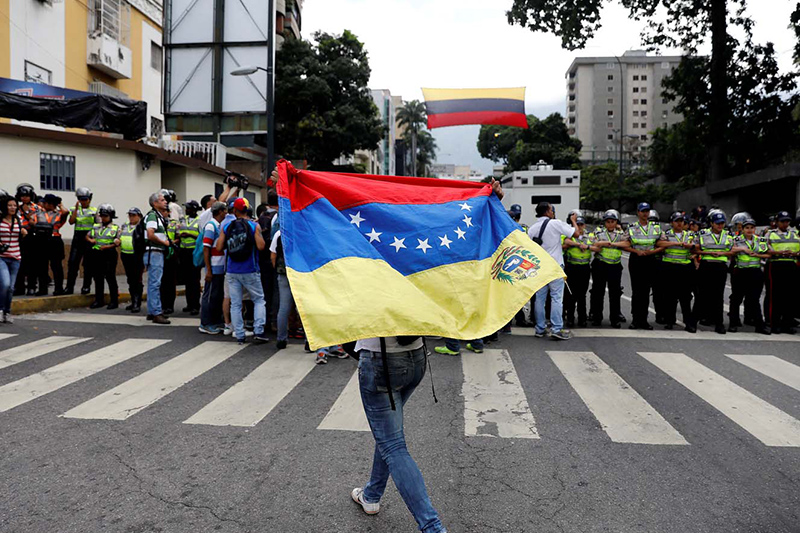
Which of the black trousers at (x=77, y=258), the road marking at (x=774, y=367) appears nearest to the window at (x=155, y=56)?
the black trousers at (x=77, y=258)

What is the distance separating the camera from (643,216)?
10.5 metres

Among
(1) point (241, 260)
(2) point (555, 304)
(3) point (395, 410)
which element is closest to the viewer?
(3) point (395, 410)

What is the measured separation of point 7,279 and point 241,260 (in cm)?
393

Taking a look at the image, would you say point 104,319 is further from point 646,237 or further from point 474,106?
point 646,237

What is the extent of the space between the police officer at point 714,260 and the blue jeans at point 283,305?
6.70 m

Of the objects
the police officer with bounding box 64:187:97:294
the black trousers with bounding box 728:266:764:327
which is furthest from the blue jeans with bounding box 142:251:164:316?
the black trousers with bounding box 728:266:764:327

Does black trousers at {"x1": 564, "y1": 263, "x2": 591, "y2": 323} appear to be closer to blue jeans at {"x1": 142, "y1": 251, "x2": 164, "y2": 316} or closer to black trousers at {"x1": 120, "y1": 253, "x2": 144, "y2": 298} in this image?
blue jeans at {"x1": 142, "y1": 251, "x2": 164, "y2": 316}

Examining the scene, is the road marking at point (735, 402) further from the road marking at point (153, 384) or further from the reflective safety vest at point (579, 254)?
the road marking at point (153, 384)

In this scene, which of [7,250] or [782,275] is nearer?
[7,250]

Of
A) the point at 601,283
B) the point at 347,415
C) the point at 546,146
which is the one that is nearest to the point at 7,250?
the point at 347,415

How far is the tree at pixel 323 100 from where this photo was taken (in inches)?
1407

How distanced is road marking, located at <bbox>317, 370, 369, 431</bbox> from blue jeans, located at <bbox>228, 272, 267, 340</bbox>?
2.59 m

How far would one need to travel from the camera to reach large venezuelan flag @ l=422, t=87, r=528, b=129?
11.1 metres

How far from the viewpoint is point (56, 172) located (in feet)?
51.8
